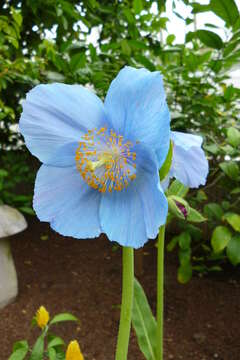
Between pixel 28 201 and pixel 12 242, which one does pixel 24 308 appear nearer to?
pixel 28 201

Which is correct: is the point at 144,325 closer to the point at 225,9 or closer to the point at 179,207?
the point at 179,207

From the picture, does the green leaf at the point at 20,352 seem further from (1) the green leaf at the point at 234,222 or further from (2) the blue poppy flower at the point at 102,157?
(1) the green leaf at the point at 234,222

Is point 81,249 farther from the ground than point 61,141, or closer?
closer

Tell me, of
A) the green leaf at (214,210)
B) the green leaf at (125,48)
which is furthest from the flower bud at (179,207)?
the green leaf at (125,48)

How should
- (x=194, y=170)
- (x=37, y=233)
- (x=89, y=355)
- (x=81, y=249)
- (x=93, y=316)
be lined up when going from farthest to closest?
(x=37, y=233)
(x=81, y=249)
(x=93, y=316)
(x=89, y=355)
(x=194, y=170)

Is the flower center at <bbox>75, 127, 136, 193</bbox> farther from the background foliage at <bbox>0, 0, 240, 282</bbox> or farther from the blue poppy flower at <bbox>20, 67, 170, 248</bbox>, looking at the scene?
the background foliage at <bbox>0, 0, 240, 282</bbox>

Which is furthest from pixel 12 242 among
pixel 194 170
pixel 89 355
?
pixel 194 170

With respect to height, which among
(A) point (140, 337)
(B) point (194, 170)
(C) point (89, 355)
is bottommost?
(C) point (89, 355)

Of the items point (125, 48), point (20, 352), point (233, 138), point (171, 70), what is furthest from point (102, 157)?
point (125, 48)

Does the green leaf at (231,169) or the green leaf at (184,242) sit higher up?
the green leaf at (231,169)
